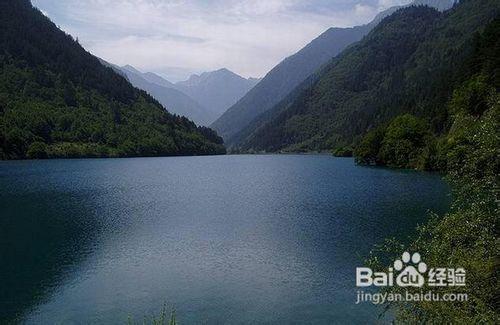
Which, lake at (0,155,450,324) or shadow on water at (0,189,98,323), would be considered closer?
lake at (0,155,450,324)

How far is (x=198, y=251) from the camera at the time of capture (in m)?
50.8

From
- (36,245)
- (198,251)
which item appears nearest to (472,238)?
(198,251)

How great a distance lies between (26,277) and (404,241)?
3849 cm

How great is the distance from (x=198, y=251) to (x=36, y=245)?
1905 centimetres

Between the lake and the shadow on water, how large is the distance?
16 centimetres

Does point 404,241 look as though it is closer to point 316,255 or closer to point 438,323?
point 316,255

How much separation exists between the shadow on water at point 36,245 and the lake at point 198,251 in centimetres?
16

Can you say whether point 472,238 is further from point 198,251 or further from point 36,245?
point 36,245

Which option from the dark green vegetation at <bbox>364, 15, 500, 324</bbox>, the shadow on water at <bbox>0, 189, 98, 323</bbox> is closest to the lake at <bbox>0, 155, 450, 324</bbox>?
the shadow on water at <bbox>0, 189, 98, 323</bbox>

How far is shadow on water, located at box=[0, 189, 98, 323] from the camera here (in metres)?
36.7

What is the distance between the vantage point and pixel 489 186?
68.6 feet

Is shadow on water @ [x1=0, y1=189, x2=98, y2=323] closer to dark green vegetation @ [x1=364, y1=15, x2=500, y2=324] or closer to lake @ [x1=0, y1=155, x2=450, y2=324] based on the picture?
lake @ [x1=0, y1=155, x2=450, y2=324]

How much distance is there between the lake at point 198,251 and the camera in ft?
111

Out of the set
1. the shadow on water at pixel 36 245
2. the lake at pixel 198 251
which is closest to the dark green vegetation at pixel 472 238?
the lake at pixel 198 251
